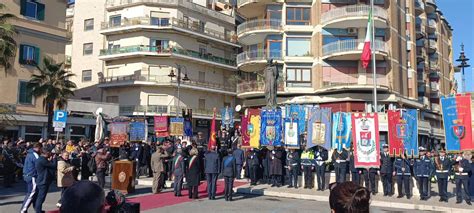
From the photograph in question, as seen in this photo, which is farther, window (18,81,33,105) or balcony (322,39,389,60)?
balcony (322,39,389,60)

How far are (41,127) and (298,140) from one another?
76.1 feet

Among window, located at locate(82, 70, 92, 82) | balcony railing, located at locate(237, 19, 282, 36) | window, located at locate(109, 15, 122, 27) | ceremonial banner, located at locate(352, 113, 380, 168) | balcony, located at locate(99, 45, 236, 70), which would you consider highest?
window, located at locate(109, 15, 122, 27)

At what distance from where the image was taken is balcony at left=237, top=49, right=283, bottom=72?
42341 mm

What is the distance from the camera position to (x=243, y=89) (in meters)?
44.6

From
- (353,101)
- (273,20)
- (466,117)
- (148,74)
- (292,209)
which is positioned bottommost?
(292,209)

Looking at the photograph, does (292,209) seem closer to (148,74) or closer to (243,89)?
(243,89)

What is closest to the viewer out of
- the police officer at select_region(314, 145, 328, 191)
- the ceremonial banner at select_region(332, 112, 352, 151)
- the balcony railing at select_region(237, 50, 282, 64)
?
the police officer at select_region(314, 145, 328, 191)

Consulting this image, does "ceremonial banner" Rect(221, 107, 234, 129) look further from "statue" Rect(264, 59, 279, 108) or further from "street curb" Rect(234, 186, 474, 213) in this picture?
"street curb" Rect(234, 186, 474, 213)

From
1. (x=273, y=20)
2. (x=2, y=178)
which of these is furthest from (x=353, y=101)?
(x=2, y=178)

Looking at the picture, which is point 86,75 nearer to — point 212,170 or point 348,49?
point 348,49

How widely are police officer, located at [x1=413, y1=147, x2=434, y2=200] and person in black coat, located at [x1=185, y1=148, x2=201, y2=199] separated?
806cm

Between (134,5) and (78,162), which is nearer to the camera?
(78,162)

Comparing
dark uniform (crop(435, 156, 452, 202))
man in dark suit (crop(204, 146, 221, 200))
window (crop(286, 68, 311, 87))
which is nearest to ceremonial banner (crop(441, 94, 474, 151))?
dark uniform (crop(435, 156, 452, 202))

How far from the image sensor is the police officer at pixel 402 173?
53.3 ft
